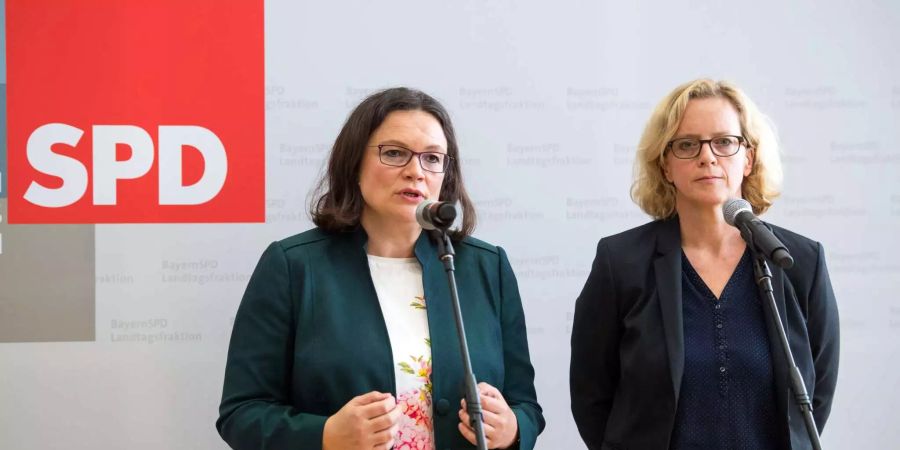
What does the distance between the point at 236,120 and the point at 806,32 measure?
6.66ft

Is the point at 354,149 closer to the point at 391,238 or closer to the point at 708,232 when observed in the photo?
the point at 391,238

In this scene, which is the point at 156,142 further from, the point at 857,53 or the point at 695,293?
the point at 857,53

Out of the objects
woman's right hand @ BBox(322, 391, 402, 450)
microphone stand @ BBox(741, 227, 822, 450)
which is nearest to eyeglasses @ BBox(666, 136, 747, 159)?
microphone stand @ BBox(741, 227, 822, 450)

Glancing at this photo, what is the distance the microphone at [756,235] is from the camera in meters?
1.50

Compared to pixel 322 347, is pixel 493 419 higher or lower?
lower

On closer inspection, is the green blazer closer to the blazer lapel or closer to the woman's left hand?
the woman's left hand

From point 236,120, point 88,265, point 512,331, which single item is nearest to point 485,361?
point 512,331

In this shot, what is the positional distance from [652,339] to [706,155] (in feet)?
1.54

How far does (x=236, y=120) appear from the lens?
2.81 meters

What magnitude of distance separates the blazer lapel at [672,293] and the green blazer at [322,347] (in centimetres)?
38

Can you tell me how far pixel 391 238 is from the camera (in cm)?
208

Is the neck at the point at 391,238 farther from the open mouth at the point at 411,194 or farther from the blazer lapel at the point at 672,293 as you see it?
the blazer lapel at the point at 672,293

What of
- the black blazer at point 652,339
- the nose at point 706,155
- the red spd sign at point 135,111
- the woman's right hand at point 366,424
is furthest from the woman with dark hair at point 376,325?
the red spd sign at point 135,111

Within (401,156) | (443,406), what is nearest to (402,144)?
(401,156)
